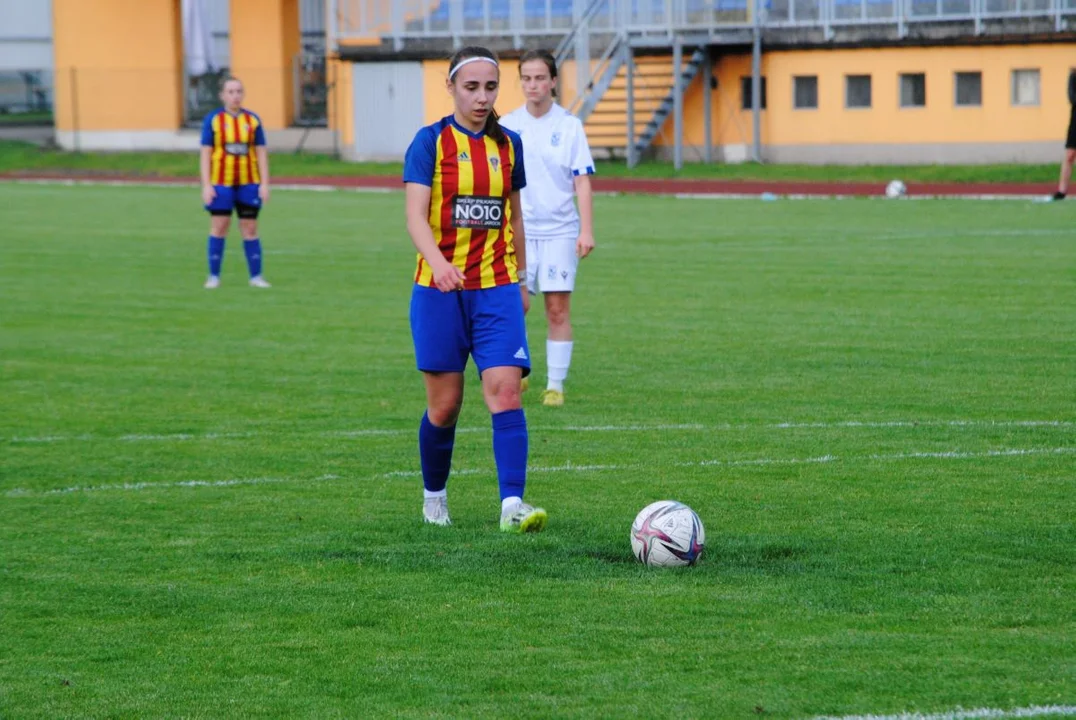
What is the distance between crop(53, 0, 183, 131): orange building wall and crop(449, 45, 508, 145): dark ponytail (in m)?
48.2

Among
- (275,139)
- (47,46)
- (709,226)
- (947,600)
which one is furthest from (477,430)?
(47,46)

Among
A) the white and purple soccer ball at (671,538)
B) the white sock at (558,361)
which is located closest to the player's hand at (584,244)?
the white sock at (558,361)

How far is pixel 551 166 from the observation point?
1066 centimetres

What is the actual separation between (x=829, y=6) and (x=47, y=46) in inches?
1303

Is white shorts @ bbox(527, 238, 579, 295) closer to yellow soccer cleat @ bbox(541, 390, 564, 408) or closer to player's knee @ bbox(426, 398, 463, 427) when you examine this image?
yellow soccer cleat @ bbox(541, 390, 564, 408)

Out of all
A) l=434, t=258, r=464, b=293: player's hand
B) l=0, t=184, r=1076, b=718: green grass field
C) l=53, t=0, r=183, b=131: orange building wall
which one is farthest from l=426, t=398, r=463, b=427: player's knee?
l=53, t=0, r=183, b=131: orange building wall

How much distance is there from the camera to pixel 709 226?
25.2 meters

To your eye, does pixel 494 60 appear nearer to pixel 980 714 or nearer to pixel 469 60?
pixel 469 60

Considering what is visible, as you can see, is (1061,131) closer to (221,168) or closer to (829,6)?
(829,6)

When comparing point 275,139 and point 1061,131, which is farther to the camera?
point 275,139

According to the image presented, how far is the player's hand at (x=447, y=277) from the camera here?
22.0ft

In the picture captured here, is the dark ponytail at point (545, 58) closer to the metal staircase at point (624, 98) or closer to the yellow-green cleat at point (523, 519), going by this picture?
the yellow-green cleat at point (523, 519)

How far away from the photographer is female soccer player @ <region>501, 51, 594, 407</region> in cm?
1063

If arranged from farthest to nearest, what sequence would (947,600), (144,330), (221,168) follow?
(221,168), (144,330), (947,600)
